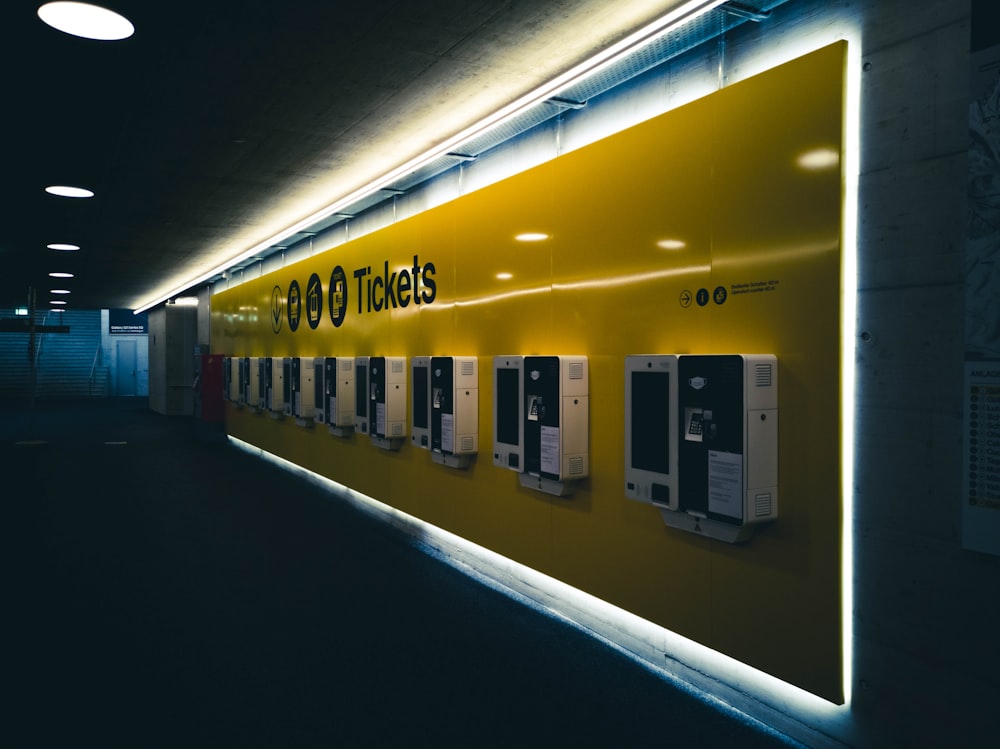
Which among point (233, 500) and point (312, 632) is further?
point (233, 500)

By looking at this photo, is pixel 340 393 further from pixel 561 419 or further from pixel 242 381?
pixel 242 381

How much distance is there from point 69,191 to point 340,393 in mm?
3071

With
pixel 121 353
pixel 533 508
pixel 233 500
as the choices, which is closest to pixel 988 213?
pixel 533 508

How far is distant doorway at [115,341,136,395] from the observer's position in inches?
1007

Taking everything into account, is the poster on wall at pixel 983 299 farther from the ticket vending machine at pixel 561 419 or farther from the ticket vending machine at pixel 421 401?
the ticket vending machine at pixel 421 401

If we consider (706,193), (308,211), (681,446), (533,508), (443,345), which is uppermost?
(308,211)

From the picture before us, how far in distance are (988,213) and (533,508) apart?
9.78 ft

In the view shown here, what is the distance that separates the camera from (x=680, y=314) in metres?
3.34

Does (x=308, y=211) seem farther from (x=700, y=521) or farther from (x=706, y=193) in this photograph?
(x=700, y=521)

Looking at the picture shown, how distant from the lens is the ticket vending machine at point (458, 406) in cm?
495

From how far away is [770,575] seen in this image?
2.88 meters

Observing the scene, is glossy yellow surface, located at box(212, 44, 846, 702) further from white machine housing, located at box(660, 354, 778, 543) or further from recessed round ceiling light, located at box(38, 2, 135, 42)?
recessed round ceiling light, located at box(38, 2, 135, 42)

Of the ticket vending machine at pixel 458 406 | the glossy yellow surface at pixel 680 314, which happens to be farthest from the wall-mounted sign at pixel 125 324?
the glossy yellow surface at pixel 680 314

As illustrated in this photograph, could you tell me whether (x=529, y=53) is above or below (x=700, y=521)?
above
